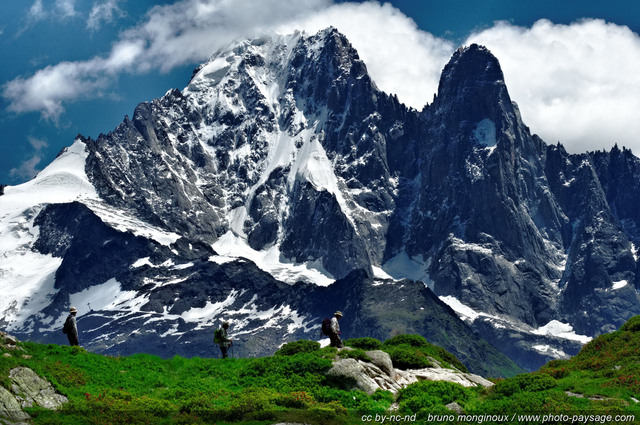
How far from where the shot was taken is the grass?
43.2 m

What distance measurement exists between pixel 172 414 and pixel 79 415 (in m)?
4.63

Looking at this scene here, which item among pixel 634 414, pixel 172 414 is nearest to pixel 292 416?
pixel 172 414

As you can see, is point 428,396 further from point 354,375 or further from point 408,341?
point 408,341

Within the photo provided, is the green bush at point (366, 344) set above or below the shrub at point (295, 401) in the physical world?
above

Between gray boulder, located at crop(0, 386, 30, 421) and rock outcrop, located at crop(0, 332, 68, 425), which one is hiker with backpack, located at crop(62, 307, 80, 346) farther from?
gray boulder, located at crop(0, 386, 30, 421)

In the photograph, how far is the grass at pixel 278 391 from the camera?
43188mm

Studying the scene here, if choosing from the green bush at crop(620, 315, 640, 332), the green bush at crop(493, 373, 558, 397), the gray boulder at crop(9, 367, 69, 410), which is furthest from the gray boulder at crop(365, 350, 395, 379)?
the gray boulder at crop(9, 367, 69, 410)

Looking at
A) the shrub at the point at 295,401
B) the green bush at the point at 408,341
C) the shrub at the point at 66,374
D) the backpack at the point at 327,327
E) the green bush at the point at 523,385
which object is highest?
the backpack at the point at 327,327

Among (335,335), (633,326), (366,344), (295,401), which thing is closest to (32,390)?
(295,401)

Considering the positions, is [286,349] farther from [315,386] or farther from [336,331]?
[315,386]

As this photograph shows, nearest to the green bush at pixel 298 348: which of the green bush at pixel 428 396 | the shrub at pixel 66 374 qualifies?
the green bush at pixel 428 396

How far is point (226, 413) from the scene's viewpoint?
4353cm

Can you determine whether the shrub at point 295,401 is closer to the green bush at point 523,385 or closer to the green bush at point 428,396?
the green bush at point 428,396

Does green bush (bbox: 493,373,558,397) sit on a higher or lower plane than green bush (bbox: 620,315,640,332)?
lower
